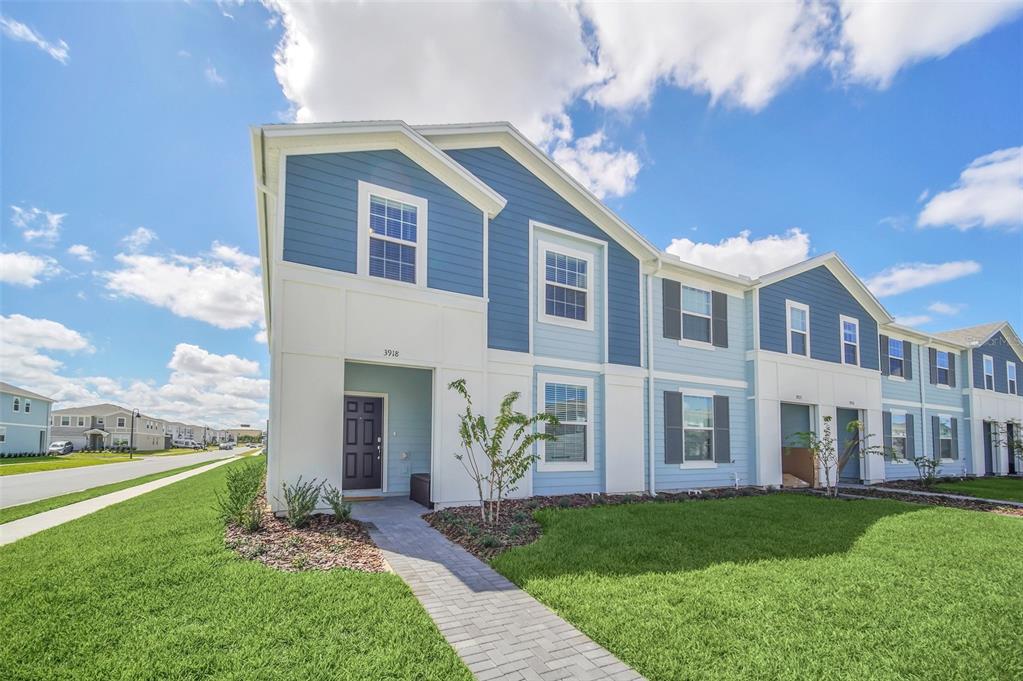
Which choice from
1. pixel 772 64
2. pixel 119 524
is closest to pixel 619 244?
pixel 772 64

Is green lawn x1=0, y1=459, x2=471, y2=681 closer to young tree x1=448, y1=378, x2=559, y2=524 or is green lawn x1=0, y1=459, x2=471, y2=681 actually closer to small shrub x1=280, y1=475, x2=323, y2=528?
small shrub x1=280, y1=475, x2=323, y2=528

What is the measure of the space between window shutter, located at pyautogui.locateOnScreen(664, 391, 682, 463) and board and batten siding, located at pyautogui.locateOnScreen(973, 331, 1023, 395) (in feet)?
59.6

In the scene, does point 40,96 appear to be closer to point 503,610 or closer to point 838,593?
point 503,610

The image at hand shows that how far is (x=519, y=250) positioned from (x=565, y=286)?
A: 149cm

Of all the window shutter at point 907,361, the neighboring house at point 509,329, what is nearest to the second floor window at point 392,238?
the neighboring house at point 509,329

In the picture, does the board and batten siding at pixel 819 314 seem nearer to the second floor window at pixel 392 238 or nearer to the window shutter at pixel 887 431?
the window shutter at pixel 887 431

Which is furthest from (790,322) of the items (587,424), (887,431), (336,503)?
(336,503)

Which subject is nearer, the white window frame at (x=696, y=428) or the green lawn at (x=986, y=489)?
the white window frame at (x=696, y=428)

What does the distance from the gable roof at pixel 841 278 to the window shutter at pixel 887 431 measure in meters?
3.37

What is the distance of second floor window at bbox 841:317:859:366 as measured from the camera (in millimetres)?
16969

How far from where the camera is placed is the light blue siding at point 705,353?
13.1 meters

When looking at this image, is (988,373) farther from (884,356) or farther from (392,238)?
(392,238)

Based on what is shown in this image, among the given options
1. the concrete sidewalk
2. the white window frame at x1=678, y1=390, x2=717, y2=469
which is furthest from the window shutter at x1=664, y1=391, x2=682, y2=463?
the concrete sidewalk

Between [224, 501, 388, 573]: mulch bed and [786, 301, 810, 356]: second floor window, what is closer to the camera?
[224, 501, 388, 573]: mulch bed
